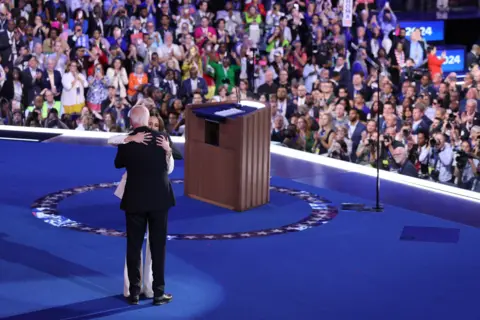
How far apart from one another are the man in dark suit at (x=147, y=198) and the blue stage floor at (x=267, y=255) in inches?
13.8

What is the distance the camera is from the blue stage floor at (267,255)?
6922mm

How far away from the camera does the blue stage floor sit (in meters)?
6.92

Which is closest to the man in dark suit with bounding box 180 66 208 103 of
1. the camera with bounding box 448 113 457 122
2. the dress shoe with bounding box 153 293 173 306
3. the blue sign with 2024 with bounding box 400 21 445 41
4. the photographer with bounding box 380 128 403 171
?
the photographer with bounding box 380 128 403 171

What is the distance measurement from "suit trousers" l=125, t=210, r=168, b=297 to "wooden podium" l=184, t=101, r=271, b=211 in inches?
113

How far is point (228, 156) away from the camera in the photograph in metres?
9.80

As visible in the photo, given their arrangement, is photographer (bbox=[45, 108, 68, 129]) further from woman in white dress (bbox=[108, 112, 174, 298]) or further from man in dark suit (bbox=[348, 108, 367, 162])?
woman in white dress (bbox=[108, 112, 174, 298])

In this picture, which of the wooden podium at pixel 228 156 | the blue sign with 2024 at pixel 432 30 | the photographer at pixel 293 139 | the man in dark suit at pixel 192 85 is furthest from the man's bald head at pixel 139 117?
the blue sign with 2024 at pixel 432 30

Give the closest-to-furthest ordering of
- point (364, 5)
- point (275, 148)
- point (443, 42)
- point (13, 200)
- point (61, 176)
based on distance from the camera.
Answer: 1. point (13, 200)
2. point (61, 176)
3. point (275, 148)
4. point (364, 5)
5. point (443, 42)

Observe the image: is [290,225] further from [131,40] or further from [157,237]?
[131,40]

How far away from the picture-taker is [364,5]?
16875 mm

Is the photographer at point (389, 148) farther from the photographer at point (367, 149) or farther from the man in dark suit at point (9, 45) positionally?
the man in dark suit at point (9, 45)

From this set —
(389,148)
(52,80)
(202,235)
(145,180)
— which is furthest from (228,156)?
(52,80)

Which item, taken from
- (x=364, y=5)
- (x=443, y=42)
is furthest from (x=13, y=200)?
(x=443, y=42)

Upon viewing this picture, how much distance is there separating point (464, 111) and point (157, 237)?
19.2ft
